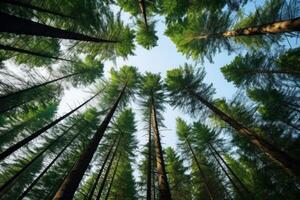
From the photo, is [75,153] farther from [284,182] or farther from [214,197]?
[284,182]

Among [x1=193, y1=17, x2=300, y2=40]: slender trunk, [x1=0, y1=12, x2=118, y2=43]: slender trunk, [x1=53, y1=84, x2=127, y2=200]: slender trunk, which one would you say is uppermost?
[x1=193, y1=17, x2=300, y2=40]: slender trunk

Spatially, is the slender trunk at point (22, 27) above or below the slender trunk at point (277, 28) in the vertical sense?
below

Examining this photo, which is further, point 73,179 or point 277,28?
point 277,28

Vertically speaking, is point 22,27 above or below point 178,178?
below

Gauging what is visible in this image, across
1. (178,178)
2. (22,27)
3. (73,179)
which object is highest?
(178,178)

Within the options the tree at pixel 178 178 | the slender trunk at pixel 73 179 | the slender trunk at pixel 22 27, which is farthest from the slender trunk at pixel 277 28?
the tree at pixel 178 178

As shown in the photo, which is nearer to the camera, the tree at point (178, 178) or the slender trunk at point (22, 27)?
the slender trunk at point (22, 27)

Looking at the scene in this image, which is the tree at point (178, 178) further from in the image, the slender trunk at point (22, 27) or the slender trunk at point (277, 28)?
the slender trunk at point (22, 27)

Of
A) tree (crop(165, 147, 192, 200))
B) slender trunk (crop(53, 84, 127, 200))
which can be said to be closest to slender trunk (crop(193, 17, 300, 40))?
slender trunk (crop(53, 84, 127, 200))

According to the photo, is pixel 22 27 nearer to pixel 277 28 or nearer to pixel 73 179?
pixel 73 179

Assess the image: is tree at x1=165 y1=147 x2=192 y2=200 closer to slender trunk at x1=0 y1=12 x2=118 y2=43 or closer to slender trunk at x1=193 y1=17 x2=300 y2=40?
slender trunk at x1=193 y1=17 x2=300 y2=40

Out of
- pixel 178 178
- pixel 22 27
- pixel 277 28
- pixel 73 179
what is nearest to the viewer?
pixel 22 27

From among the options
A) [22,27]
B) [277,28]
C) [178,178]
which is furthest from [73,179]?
[178,178]

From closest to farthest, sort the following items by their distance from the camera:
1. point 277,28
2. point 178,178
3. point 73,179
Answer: point 73,179, point 277,28, point 178,178
